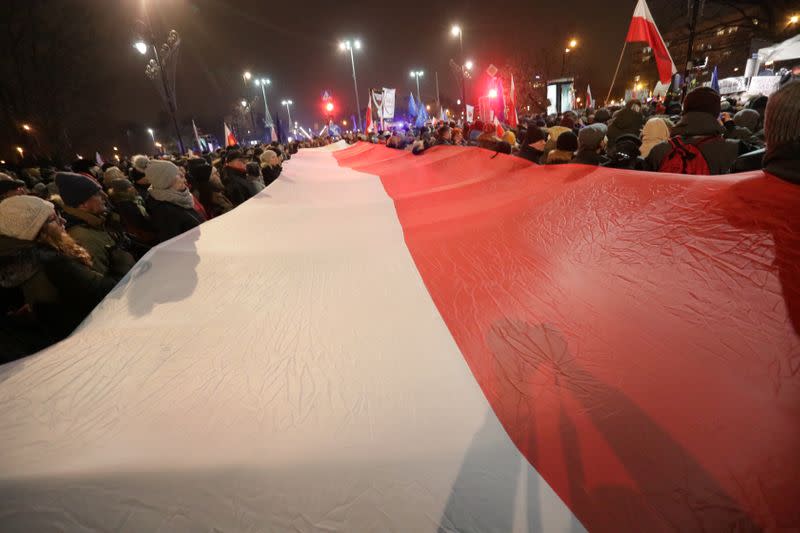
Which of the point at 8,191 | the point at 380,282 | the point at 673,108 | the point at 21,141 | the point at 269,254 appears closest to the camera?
the point at 380,282

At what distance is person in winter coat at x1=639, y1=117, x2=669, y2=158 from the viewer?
4215 millimetres

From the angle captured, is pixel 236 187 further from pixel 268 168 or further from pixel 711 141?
pixel 711 141

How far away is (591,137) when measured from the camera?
13.8 ft

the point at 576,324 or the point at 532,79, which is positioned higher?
the point at 532,79

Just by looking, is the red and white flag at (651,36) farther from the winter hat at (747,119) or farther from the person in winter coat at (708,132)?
the person in winter coat at (708,132)

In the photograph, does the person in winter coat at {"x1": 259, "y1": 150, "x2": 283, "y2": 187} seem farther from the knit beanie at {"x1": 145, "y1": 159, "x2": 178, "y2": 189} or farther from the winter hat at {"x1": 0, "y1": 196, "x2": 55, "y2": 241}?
the winter hat at {"x1": 0, "y1": 196, "x2": 55, "y2": 241}

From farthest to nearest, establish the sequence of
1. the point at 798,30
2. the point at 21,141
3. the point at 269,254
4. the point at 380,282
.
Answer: the point at 798,30 → the point at 21,141 → the point at 269,254 → the point at 380,282

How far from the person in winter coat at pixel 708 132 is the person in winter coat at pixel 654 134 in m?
0.53

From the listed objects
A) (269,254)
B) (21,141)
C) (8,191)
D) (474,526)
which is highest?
(21,141)

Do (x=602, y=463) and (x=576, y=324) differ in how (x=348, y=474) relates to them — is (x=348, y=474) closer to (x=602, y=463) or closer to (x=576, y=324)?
(x=602, y=463)

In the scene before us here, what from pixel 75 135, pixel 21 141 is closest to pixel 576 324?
pixel 21 141

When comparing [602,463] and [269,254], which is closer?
[602,463]

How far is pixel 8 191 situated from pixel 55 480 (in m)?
5.09

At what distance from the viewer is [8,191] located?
14.5ft
